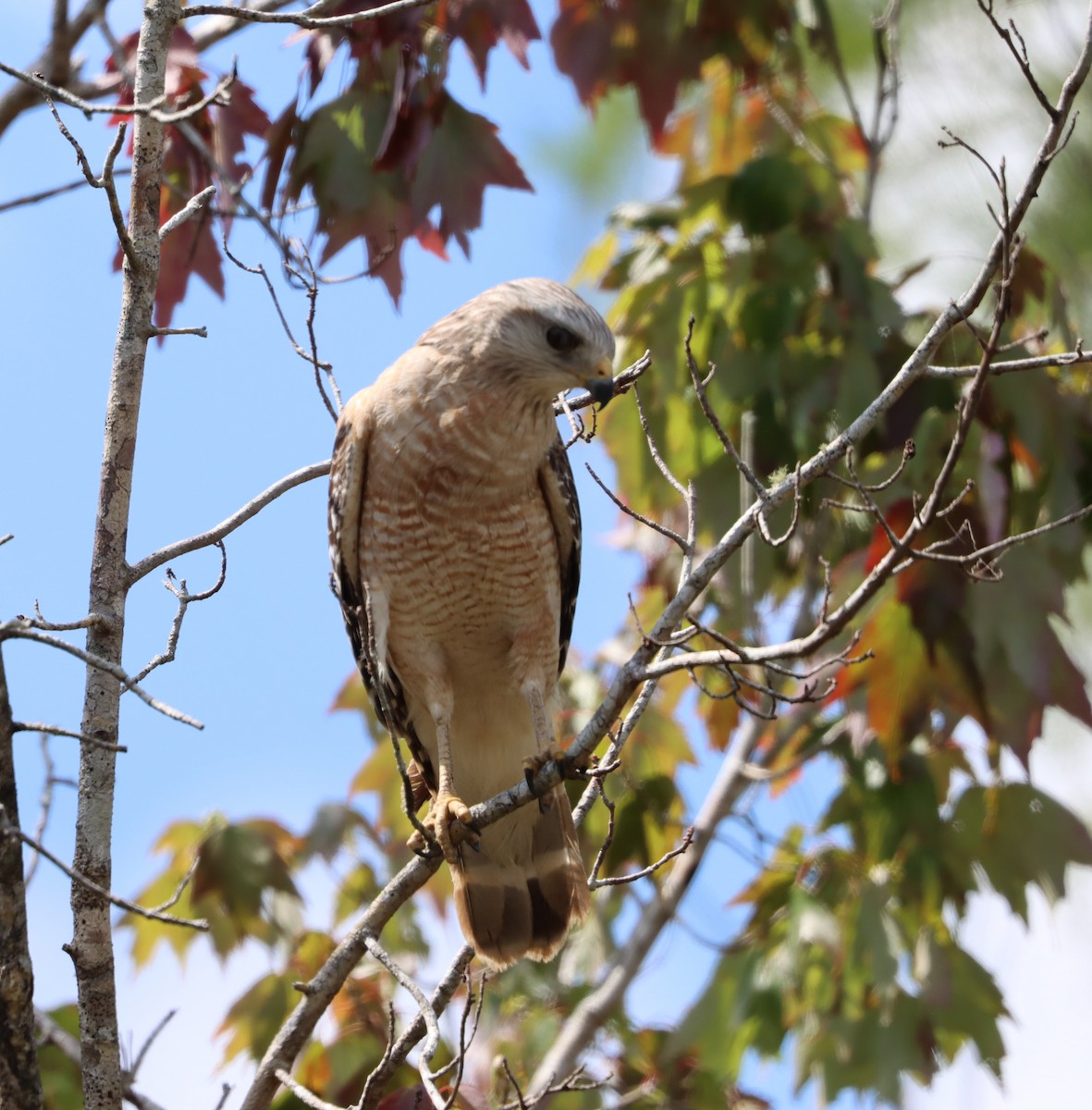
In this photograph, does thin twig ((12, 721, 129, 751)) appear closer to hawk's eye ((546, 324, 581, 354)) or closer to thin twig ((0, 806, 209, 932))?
thin twig ((0, 806, 209, 932))

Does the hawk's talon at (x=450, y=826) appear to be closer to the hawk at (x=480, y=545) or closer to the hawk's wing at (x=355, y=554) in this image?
→ the hawk at (x=480, y=545)

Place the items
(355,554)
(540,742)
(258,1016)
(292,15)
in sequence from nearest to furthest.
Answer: (292,15)
(540,742)
(355,554)
(258,1016)

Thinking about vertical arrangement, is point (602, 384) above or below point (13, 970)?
above

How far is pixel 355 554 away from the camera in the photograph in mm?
3734

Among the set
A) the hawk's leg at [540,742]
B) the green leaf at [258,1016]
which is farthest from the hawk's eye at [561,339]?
the green leaf at [258,1016]

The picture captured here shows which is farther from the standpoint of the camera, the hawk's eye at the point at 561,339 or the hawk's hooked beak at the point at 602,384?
the hawk's eye at the point at 561,339

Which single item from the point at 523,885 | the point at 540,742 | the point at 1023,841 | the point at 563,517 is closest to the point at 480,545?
the point at 563,517

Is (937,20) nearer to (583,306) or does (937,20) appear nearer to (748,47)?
(748,47)

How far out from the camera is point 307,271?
9.96 ft

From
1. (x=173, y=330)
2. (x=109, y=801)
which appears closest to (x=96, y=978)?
(x=109, y=801)

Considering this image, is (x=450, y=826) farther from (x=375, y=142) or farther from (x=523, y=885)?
(x=375, y=142)

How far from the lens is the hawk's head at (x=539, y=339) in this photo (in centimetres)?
333

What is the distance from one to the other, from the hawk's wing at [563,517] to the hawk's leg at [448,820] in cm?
52

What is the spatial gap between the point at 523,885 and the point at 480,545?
0.93 m
